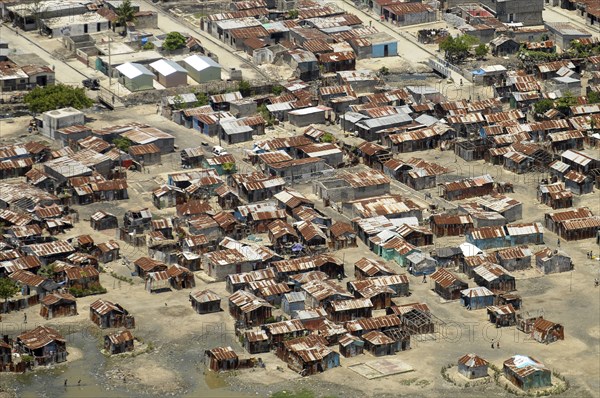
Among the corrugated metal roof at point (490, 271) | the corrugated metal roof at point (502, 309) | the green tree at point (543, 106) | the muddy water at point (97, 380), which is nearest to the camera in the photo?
the muddy water at point (97, 380)

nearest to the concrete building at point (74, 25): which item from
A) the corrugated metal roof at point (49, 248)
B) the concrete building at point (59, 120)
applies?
the concrete building at point (59, 120)

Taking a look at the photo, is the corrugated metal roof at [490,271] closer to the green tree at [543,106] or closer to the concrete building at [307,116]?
the concrete building at [307,116]

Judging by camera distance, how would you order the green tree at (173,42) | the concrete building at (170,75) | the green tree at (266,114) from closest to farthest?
the green tree at (266,114), the concrete building at (170,75), the green tree at (173,42)

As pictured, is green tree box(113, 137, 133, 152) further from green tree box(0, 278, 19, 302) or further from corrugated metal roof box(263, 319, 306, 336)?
corrugated metal roof box(263, 319, 306, 336)

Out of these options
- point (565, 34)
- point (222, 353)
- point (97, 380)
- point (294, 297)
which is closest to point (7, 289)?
point (97, 380)

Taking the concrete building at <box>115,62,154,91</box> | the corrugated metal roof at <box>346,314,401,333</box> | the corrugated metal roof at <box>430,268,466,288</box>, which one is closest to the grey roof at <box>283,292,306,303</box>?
the corrugated metal roof at <box>346,314,401,333</box>

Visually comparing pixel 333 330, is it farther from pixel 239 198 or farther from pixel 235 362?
pixel 239 198

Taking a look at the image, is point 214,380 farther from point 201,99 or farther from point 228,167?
point 201,99

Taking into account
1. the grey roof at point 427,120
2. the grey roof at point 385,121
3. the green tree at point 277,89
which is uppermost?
the grey roof at point 385,121
